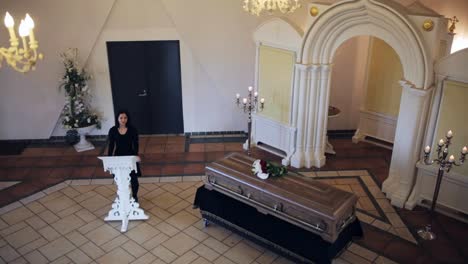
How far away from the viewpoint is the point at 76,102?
952cm

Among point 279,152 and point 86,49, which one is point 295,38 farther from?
point 86,49

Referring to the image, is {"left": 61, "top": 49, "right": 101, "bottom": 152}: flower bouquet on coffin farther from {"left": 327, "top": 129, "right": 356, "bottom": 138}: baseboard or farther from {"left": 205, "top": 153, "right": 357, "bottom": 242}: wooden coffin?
{"left": 327, "top": 129, "right": 356, "bottom": 138}: baseboard

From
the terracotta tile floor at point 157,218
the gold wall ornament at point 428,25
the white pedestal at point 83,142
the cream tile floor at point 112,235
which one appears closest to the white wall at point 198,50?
the white pedestal at point 83,142

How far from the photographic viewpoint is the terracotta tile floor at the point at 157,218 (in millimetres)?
6387

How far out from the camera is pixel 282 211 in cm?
605

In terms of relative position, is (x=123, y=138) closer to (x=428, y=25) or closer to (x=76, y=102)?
(x=76, y=102)

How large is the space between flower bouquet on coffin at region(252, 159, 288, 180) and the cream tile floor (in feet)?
3.58

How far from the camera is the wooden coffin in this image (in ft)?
18.6

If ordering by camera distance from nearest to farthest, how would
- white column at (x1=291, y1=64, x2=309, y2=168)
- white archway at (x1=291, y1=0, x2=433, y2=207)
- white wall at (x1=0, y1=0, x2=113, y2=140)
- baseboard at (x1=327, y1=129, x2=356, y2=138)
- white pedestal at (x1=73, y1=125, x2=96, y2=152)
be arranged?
white archway at (x1=291, y1=0, x2=433, y2=207) → white column at (x1=291, y1=64, x2=309, y2=168) → white wall at (x1=0, y1=0, x2=113, y2=140) → white pedestal at (x1=73, y1=125, x2=96, y2=152) → baseboard at (x1=327, y1=129, x2=356, y2=138)

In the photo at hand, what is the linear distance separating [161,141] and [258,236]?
4.56 m

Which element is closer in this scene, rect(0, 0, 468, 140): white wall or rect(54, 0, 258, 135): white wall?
rect(0, 0, 468, 140): white wall

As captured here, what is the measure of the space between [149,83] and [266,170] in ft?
15.4

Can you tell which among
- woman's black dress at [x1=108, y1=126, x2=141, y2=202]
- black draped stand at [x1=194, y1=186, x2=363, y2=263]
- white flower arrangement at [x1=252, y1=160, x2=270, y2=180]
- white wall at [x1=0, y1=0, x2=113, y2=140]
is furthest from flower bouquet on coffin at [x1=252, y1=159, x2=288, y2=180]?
white wall at [x1=0, y1=0, x2=113, y2=140]

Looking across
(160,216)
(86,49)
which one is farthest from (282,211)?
(86,49)
